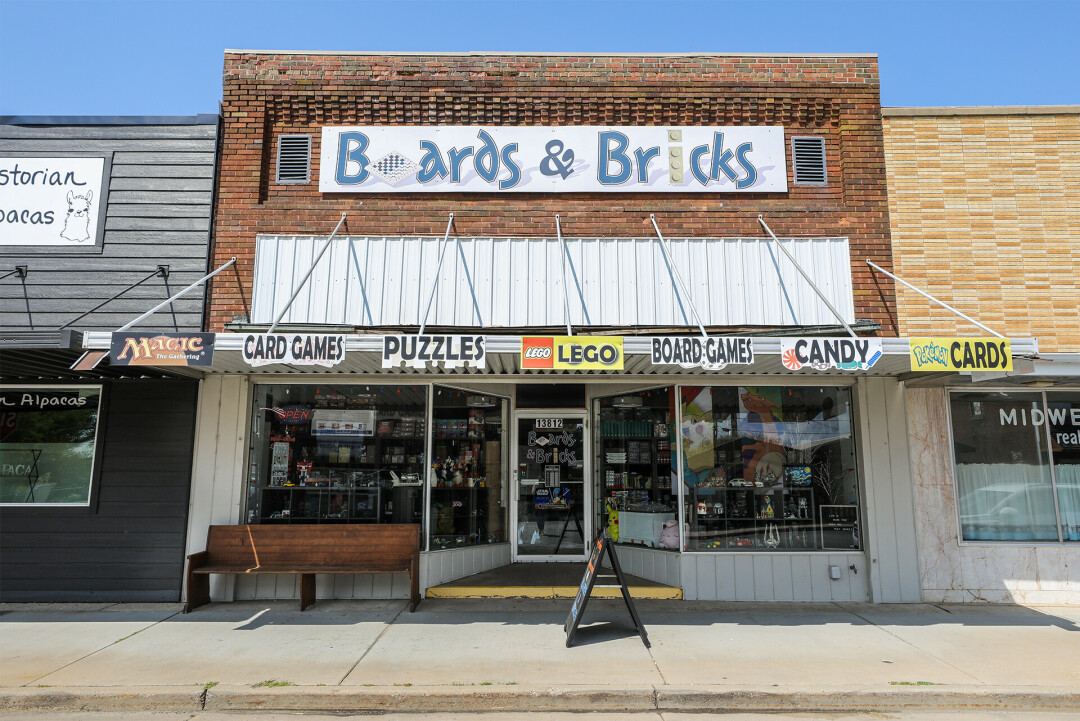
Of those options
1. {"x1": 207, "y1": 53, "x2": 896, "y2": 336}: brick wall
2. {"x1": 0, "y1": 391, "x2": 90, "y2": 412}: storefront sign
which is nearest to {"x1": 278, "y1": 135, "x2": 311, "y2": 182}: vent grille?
{"x1": 207, "y1": 53, "x2": 896, "y2": 336}: brick wall

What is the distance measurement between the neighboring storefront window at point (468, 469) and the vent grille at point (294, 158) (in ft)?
11.5

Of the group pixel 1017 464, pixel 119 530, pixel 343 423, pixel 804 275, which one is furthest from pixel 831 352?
pixel 119 530

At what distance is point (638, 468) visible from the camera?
32.8ft

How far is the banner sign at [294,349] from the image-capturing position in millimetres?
6941

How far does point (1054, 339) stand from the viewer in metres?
9.12

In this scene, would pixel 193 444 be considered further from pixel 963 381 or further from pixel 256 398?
pixel 963 381

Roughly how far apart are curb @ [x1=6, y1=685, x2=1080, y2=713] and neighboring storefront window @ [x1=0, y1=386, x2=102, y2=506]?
390cm

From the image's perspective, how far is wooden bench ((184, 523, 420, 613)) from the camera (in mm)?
8531

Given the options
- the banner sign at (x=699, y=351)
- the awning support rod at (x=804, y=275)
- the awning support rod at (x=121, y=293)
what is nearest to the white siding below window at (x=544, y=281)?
the awning support rod at (x=804, y=275)

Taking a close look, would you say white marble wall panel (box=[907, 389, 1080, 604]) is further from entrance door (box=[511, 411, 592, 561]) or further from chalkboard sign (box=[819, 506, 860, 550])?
entrance door (box=[511, 411, 592, 561])

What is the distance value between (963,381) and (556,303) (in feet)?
17.2

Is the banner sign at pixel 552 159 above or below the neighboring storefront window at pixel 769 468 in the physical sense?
above

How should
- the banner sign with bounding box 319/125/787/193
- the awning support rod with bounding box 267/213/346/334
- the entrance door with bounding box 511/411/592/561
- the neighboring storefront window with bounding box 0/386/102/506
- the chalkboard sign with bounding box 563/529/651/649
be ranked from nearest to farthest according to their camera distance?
the chalkboard sign with bounding box 563/529/651/649, the awning support rod with bounding box 267/213/346/334, the neighboring storefront window with bounding box 0/386/102/506, the banner sign with bounding box 319/125/787/193, the entrance door with bounding box 511/411/592/561

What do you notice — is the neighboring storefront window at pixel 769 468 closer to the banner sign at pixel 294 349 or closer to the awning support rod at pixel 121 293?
the banner sign at pixel 294 349
